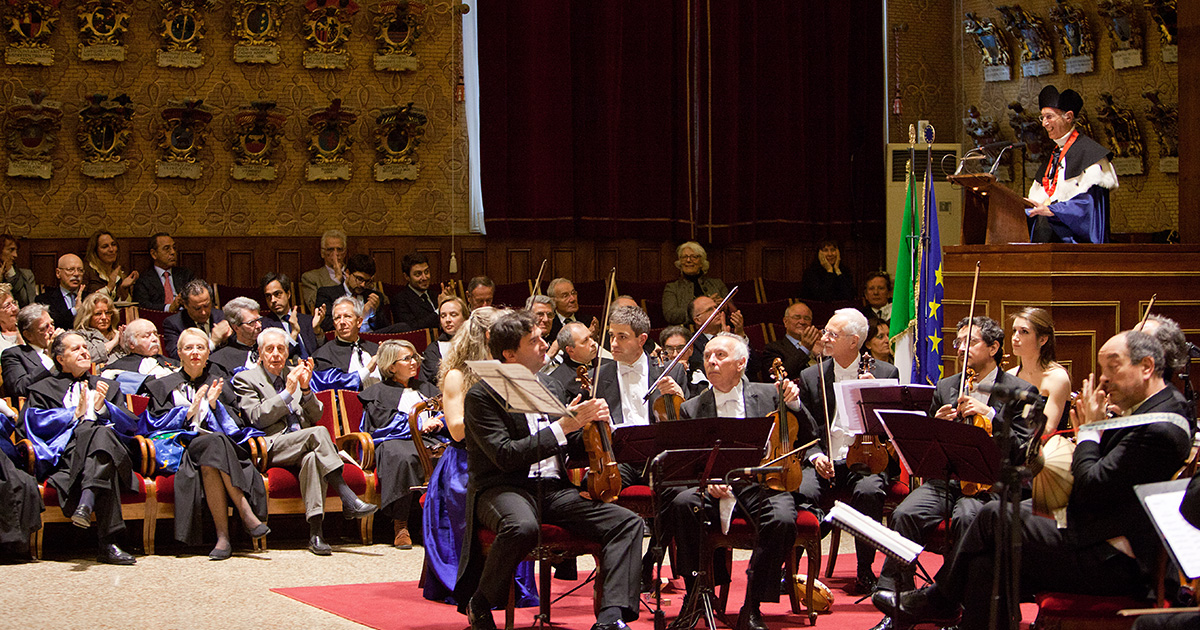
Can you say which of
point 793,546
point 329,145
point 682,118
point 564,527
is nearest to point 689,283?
point 682,118

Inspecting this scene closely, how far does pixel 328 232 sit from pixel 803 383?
4.63m

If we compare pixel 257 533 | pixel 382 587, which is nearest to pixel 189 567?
pixel 257 533

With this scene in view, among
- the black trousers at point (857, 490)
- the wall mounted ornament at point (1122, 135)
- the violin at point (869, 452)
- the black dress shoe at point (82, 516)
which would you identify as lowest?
the black dress shoe at point (82, 516)

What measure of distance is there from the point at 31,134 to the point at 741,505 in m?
6.42

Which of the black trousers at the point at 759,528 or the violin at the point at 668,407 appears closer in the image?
the black trousers at the point at 759,528

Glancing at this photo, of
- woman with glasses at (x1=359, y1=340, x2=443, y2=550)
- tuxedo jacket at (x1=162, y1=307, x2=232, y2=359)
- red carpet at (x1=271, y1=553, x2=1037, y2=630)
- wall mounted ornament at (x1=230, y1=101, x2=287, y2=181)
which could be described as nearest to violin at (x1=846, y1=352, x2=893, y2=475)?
red carpet at (x1=271, y1=553, x2=1037, y2=630)

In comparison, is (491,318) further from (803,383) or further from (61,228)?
(61,228)

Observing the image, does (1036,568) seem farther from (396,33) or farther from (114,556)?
(396,33)

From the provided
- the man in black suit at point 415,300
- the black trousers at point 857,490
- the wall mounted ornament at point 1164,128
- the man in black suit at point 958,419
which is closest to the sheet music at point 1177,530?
the man in black suit at point 958,419

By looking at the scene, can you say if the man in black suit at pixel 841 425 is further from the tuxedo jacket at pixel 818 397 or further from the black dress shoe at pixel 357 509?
the black dress shoe at pixel 357 509

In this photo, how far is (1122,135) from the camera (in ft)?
30.7

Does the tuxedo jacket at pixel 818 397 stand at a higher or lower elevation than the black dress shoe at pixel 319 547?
higher

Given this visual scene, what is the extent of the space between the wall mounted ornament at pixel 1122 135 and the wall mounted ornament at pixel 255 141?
588cm

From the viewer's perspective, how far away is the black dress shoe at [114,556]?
5945 millimetres
